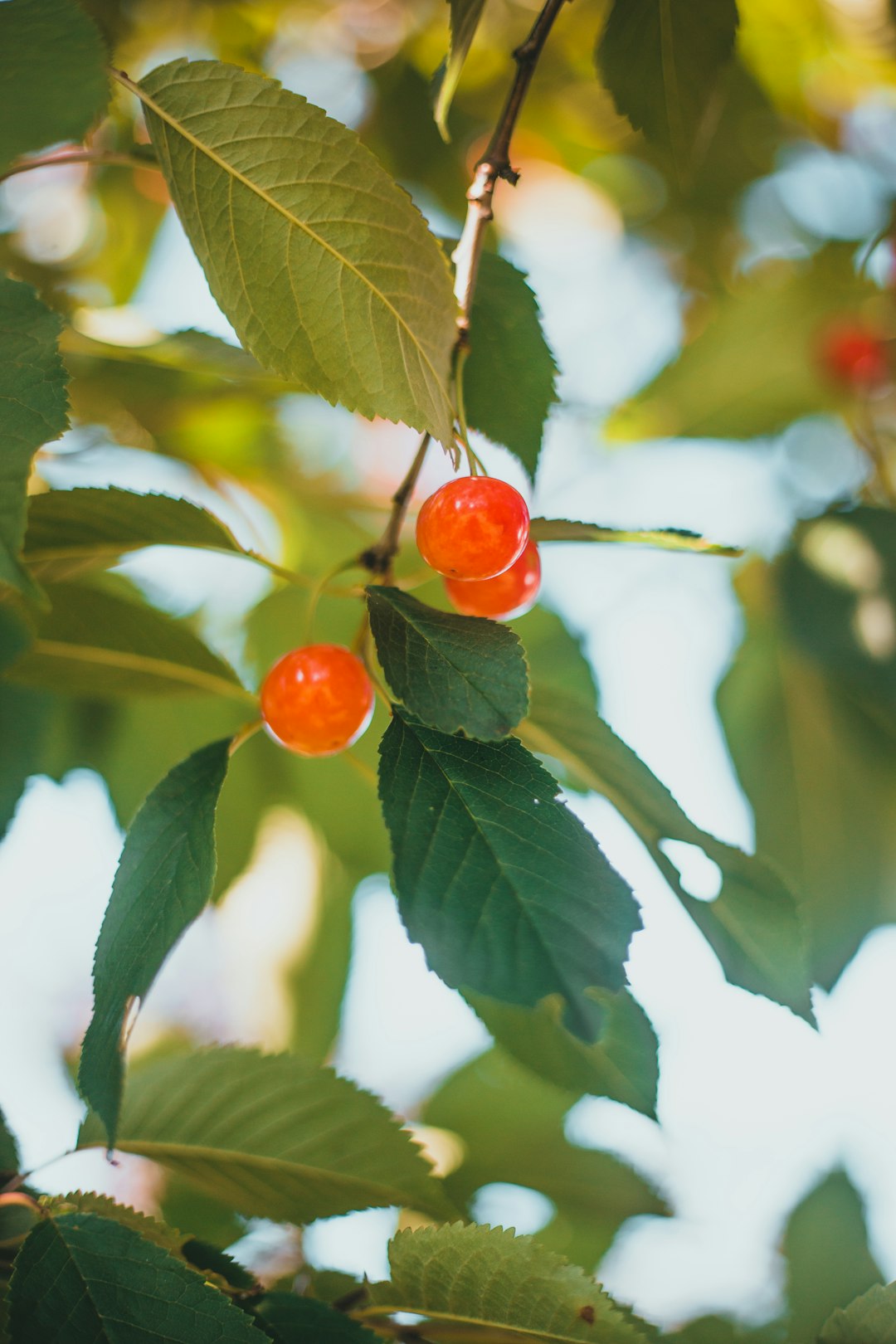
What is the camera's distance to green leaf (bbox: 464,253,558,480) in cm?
66

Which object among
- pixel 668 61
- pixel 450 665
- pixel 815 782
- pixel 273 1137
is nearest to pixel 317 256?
pixel 450 665

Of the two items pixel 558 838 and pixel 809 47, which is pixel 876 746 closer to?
pixel 558 838

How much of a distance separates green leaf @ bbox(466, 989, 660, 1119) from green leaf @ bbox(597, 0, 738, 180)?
0.63m

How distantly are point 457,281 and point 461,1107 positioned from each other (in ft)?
3.30

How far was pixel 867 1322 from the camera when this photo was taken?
63 centimetres

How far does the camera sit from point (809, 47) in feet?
4.85

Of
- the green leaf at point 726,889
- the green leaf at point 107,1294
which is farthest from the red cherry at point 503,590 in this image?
the green leaf at point 107,1294

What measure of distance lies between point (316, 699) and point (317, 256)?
263mm

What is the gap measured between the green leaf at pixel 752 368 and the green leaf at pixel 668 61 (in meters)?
0.68

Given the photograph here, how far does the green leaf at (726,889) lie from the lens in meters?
0.63

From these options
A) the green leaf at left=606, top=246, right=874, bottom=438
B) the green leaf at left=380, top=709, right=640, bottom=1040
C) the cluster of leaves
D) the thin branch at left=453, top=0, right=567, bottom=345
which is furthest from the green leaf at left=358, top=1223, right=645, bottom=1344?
the green leaf at left=606, top=246, right=874, bottom=438

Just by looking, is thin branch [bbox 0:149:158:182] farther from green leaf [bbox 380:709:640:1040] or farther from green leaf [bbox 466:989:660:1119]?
green leaf [bbox 466:989:660:1119]

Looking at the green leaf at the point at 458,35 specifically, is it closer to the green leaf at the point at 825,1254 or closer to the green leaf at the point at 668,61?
the green leaf at the point at 668,61

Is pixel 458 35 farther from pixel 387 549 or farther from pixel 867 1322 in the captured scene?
pixel 867 1322
